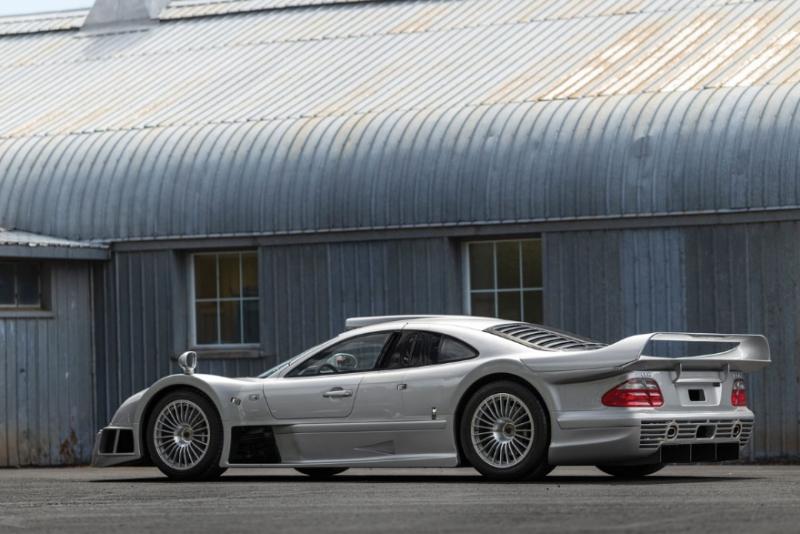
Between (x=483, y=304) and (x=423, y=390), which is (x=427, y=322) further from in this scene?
(x=483, y=304)

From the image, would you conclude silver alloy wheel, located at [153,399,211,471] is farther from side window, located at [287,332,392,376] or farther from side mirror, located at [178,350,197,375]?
side window, located at [287,332,392,376]

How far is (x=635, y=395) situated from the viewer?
40.5 ft

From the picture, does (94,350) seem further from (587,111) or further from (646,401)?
(646,401)

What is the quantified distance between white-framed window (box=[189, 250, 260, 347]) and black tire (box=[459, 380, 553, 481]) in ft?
23.8

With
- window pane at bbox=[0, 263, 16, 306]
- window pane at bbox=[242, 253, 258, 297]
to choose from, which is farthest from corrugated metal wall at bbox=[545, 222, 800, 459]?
window pane at bbox=[0, 263, 16, 306]

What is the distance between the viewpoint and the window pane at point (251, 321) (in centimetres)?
1975

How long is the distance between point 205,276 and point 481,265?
11.7 feet

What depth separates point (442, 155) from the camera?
60.3 feet

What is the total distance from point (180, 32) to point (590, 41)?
25.0 feet

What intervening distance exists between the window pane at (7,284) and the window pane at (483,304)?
5.33 metres

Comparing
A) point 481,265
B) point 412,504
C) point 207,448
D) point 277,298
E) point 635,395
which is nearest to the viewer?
point 412,504

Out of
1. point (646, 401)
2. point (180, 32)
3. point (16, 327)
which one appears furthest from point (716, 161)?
point (180, 32)

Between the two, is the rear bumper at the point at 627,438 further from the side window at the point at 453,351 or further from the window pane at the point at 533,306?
the window pane at the point at 533,306

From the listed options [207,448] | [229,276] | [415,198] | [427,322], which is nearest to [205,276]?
[229,276]
